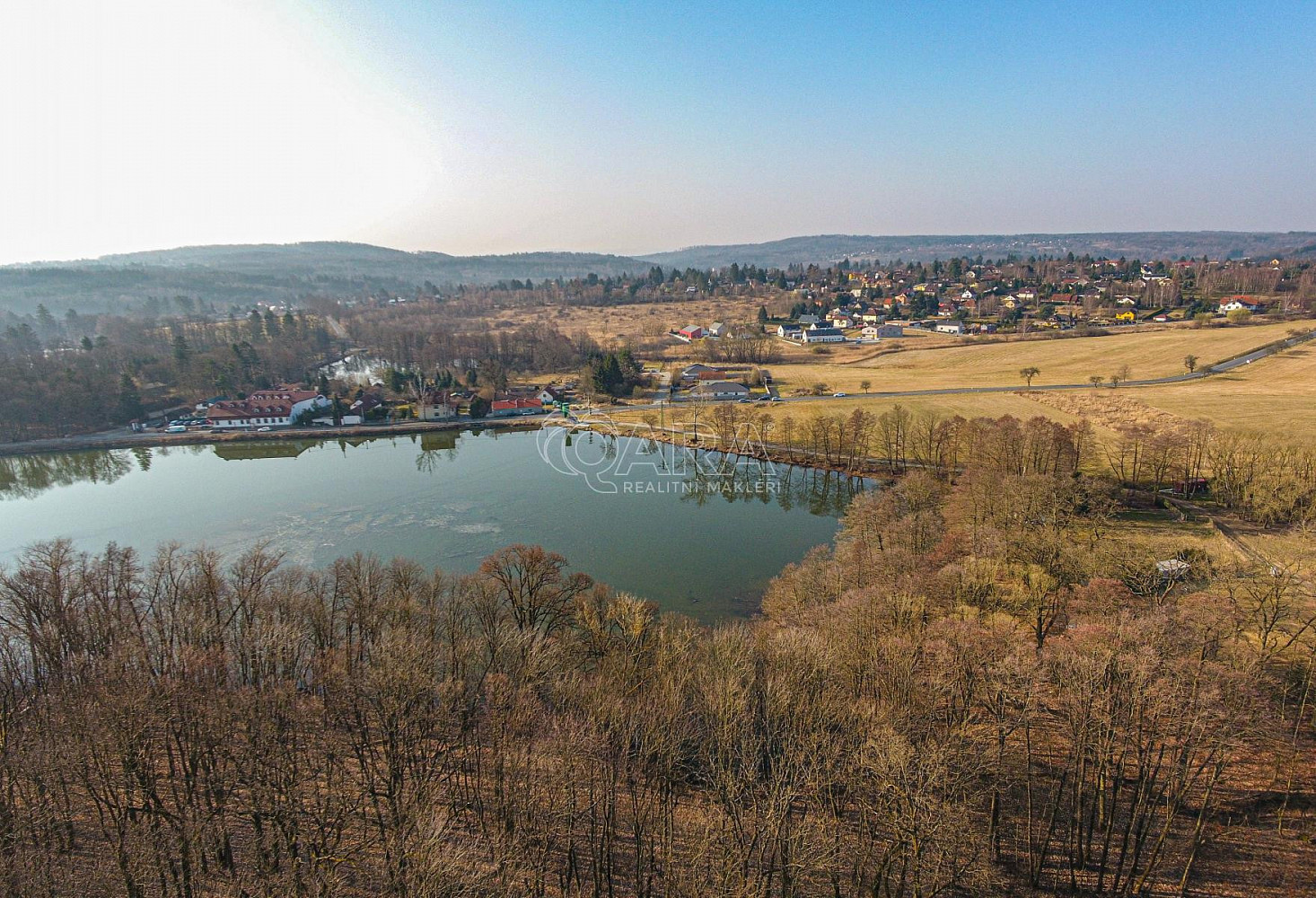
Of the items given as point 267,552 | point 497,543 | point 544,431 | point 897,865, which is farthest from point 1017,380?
point 267,552

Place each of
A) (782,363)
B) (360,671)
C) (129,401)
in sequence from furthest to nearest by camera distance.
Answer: (782,363) < (129,401) < (360,671)

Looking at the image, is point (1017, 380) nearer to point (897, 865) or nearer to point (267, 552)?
point (897, 865)

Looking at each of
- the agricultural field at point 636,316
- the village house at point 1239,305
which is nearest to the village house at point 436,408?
Answer: the agricultural field at point 636,316

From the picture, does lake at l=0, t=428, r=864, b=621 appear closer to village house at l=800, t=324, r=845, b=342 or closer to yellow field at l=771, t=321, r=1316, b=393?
yellow field at l=771, t=321, r=1316, b=393

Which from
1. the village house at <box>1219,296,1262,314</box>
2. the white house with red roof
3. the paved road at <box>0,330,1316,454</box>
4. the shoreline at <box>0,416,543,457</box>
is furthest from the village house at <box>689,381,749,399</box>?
the village house at <box>1219,296,1262,314</box>

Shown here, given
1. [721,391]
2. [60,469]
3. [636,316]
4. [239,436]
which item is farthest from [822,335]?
[60,469]
